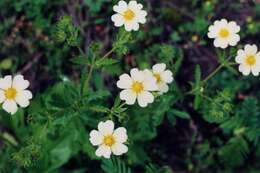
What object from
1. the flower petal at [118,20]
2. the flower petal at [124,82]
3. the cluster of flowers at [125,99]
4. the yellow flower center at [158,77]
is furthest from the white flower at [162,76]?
the flower petal at [118,20]

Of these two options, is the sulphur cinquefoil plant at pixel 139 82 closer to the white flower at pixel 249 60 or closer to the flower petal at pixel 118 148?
the white flower at pixel 249 60

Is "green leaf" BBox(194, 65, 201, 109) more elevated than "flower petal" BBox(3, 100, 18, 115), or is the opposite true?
"green leaf" BBox(194, 65, 201, 109)

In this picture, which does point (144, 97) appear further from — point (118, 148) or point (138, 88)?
point (118, 148)

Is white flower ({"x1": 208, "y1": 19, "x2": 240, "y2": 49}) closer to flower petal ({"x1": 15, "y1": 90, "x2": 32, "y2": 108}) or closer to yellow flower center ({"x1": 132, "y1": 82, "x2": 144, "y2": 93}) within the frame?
yellow flower center ({"x1": 132, "y1": 82, "x2": 144, "y2": 93})

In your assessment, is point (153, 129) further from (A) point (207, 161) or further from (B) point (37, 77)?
(B) point (37, 77)

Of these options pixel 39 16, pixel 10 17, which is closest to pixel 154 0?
pixel 39 16

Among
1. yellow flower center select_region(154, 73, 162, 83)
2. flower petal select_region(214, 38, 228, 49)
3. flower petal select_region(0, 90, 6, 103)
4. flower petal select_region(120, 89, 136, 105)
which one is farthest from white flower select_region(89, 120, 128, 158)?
flower petal select_region(214, 38, 228, 49)
